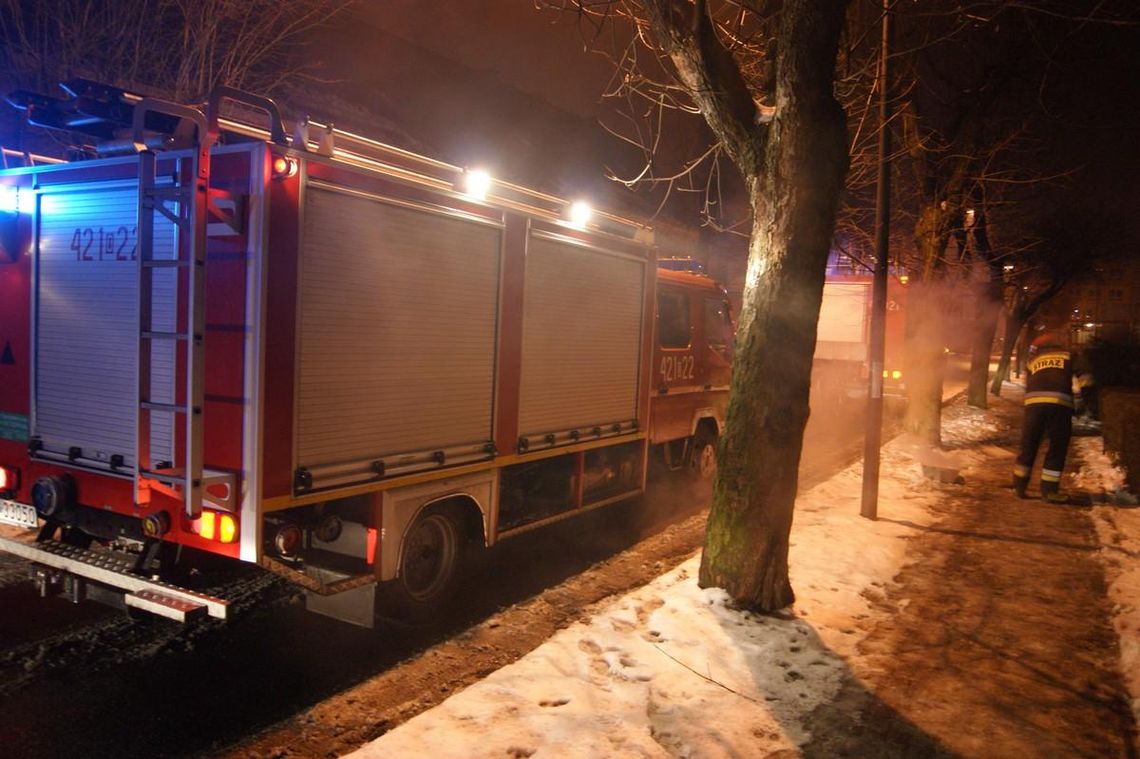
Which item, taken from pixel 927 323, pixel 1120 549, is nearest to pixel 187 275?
pixel 1120 549

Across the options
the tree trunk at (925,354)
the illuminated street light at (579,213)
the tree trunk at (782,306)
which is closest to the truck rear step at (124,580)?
the tree trunk at (782,306)

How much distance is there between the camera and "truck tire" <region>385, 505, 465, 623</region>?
516 cm

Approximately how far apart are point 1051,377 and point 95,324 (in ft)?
30.2

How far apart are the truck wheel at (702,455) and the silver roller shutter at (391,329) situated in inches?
181

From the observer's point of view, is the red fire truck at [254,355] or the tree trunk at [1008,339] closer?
the red fire truck at [254,355]

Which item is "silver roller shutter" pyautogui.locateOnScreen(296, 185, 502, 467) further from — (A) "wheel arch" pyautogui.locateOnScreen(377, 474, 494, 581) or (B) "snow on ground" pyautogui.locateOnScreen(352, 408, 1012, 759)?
(B) "snow on ground" pyautogui.locateOnScreen(352, 408, 1012, 759)

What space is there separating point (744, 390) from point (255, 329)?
3001mm

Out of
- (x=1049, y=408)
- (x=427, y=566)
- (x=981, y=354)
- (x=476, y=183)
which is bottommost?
(x=427, y=566)

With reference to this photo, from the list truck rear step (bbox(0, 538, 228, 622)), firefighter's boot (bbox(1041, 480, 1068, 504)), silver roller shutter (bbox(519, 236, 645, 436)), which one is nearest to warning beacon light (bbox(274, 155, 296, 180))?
truck rear step (bbox(0, 538, 228, 622))

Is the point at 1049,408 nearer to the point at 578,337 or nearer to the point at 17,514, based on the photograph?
the point at 578,337

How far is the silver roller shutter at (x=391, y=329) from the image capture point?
4.22 m

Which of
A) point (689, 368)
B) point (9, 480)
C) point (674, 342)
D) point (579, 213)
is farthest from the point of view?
point (689, 368)

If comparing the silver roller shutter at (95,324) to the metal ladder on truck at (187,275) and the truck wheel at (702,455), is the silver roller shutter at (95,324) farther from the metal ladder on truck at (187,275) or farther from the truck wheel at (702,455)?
the truck wheel at (702,455)

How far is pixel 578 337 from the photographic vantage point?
22.3ft
